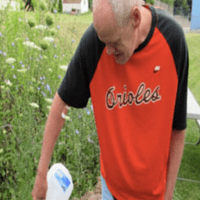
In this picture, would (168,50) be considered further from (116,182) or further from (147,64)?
(116,182)

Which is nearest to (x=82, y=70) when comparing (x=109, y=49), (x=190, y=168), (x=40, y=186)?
(x=109, y=49)

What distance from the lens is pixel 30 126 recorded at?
7.12ft

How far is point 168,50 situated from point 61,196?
35.7 inches

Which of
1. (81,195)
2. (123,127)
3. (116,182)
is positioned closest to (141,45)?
(123,127)

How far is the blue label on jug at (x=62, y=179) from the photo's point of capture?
1.42 metres

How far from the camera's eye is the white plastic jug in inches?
55.8

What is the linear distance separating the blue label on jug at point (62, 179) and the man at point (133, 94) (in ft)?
0.53

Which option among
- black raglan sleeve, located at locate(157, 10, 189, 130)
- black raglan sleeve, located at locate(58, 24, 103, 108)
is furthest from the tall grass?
black raglan sleeve, located at locate(157, 10, 189, 130)

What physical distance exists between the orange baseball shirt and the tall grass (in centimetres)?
93

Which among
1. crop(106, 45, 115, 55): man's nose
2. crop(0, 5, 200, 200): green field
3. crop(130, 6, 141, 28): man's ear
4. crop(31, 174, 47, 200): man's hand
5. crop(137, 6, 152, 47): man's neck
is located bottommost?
crop(0, 5, 200, 200): green field

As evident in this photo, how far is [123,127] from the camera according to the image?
3.76 feet

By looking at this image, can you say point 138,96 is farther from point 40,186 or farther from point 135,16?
point 40,186

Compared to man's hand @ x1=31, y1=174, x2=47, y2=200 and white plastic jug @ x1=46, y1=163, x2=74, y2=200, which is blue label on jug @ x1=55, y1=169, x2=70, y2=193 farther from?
man's hand @ x1=31, y1=174, x2=47, y2=200

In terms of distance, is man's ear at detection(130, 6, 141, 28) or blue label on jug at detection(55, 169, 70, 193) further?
blue label on jug at detection(55, 169, 70, 193)
